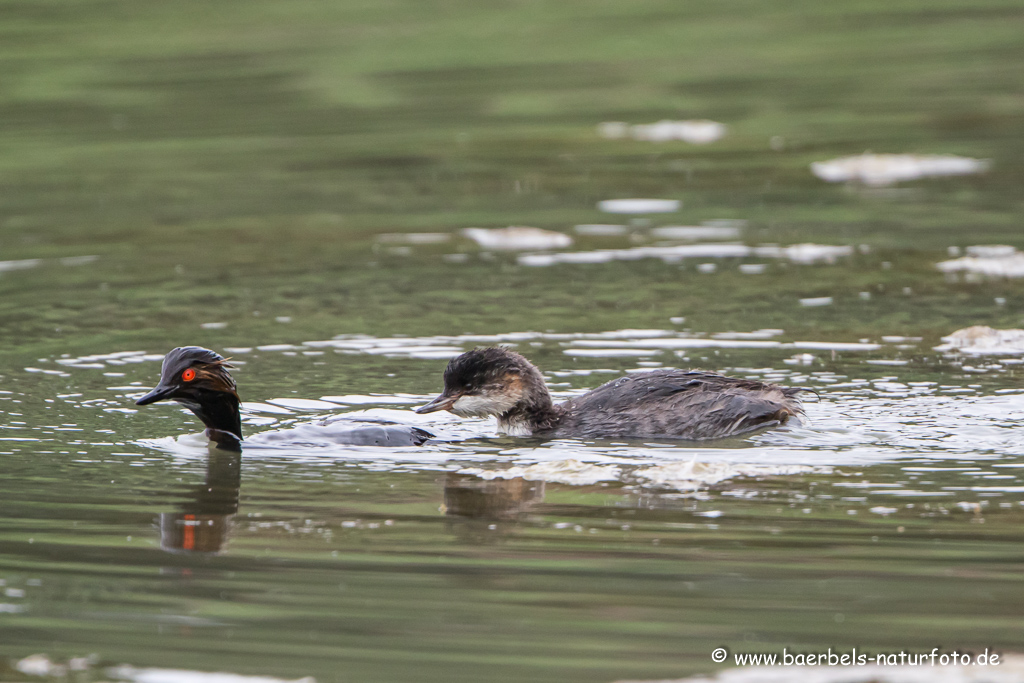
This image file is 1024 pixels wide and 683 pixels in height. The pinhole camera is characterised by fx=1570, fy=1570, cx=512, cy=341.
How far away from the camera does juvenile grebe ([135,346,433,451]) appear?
746 centimetres

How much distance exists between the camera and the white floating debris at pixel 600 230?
12969mm

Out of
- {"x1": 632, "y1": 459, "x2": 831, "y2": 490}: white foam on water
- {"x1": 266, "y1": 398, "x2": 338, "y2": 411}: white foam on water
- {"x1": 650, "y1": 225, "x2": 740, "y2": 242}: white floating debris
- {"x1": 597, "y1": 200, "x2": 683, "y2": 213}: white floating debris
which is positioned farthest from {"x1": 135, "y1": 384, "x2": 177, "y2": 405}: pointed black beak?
{"x1": 597, "y1": 200, "x2": 683, "y2": 213}: white floating debris

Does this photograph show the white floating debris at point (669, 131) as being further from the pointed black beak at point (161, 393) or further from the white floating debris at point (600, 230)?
the pointed black beak at point (161, 393)

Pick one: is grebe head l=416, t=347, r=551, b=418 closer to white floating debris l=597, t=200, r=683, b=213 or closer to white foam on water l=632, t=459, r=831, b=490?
white foam on water l=632, t=459, r=831, b=490

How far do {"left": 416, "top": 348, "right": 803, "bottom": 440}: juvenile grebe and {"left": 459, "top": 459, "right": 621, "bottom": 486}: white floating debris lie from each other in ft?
2.56

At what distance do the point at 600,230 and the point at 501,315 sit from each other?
2.86 m

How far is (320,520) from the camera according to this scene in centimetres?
620

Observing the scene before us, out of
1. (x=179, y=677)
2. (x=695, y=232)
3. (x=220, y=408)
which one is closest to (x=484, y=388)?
(x=220, y=408)

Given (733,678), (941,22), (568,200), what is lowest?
(733,678)

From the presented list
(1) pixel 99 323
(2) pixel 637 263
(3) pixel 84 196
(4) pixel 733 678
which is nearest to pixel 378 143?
(3) pixel 84 196

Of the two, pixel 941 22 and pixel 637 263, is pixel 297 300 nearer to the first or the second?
pixel 637 263

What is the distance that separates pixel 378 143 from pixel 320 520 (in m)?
11.2

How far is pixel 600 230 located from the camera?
517 inches

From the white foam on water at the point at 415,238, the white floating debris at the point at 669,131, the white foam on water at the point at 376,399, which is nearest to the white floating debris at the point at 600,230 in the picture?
the white foam on water at the point at 415,238
